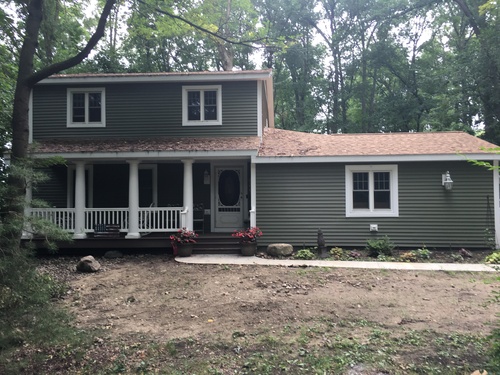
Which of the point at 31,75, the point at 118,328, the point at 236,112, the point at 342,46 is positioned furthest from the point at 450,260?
the point at 342,46

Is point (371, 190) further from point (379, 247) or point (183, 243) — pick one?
point (183, 243)

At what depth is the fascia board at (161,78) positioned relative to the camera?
11.1 meters

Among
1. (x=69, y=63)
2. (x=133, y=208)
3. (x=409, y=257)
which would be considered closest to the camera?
(x=69, y=63)

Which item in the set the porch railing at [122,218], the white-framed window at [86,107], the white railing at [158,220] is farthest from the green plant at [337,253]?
the white-framed window at [86,107]

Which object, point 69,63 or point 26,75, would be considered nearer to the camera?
point 26,75

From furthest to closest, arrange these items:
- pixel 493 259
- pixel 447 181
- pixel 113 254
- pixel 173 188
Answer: pixel 173 188 → pixel 447 181 → pixel 113 254 → pixel 493 259

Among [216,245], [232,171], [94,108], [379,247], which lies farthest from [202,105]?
[379,247]

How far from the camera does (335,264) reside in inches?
338

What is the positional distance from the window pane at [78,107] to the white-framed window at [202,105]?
3526mm

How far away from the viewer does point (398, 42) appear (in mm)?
24016

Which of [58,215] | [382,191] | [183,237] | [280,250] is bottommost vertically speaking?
[280,250]

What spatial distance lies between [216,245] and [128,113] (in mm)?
5533

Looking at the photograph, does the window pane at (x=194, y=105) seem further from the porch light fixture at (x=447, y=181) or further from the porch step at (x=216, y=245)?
the porch light fixture at (x=447, y=181)

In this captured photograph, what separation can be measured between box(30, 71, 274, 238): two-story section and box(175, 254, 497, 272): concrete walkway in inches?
99.6
